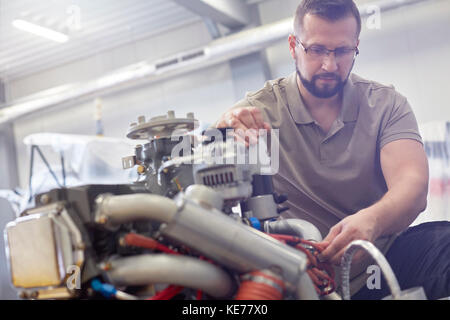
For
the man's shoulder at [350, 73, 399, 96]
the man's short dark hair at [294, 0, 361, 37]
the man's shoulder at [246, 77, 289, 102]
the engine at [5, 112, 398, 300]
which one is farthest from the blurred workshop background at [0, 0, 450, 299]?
the engine at [5, 112, 398, 300]

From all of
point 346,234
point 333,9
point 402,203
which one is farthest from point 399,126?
point 346,234

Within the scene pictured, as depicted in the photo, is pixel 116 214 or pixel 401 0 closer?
pixel 116 214

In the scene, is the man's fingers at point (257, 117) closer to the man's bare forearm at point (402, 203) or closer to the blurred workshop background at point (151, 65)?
the man's bare forearm at point (402, 203)

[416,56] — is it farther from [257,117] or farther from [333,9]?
[257,117]

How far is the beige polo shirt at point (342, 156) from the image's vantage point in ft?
3.71

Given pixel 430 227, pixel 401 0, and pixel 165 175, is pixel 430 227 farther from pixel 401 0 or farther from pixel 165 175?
pixel 401 0

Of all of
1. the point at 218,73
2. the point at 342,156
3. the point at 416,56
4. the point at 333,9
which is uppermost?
the point at 218,73

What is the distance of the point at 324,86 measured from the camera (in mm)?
1186

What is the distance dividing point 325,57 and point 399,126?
261 millimetres

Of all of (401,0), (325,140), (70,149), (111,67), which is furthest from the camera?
(111,67)

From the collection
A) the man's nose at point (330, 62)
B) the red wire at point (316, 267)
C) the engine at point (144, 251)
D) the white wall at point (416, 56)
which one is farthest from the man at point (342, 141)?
the white wall at point (416, 56)

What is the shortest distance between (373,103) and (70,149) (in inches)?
121

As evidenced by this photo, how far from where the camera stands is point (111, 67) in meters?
4.85

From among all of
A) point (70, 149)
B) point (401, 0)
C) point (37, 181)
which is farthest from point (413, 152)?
point (37, 181)
